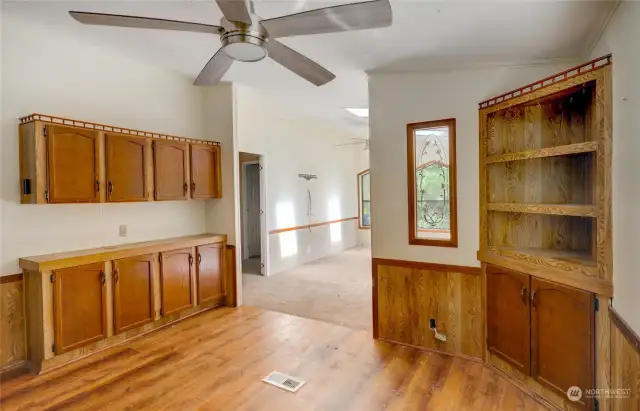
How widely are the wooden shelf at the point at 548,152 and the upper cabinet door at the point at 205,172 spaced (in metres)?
3.06

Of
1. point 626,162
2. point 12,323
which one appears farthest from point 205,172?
point 626,162

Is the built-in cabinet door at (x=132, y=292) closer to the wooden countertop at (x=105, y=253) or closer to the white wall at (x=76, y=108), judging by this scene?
the wooden countertop at (x=105, y=253)

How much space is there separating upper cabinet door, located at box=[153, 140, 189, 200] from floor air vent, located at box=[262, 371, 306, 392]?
216 cm

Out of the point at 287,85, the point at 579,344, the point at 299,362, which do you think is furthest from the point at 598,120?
the point at 287,85

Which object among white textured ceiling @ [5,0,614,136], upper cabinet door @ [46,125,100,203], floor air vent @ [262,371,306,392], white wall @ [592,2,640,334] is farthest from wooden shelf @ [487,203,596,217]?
upper cabinet door @ [46,125,100,203]

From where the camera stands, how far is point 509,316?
Result: 8.46 ft

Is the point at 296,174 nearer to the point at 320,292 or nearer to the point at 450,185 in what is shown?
the point at 320,292

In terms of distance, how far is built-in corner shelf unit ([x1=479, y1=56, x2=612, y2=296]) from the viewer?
1.97 m

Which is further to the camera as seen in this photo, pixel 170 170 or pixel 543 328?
pixel 170 170

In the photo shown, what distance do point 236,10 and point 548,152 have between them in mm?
2131

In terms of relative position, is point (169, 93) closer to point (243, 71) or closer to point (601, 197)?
point (243, 71)

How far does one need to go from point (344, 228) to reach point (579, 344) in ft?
21.2

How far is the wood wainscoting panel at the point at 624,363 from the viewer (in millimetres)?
1587

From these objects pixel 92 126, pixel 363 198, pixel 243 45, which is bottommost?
pixel 363 198
